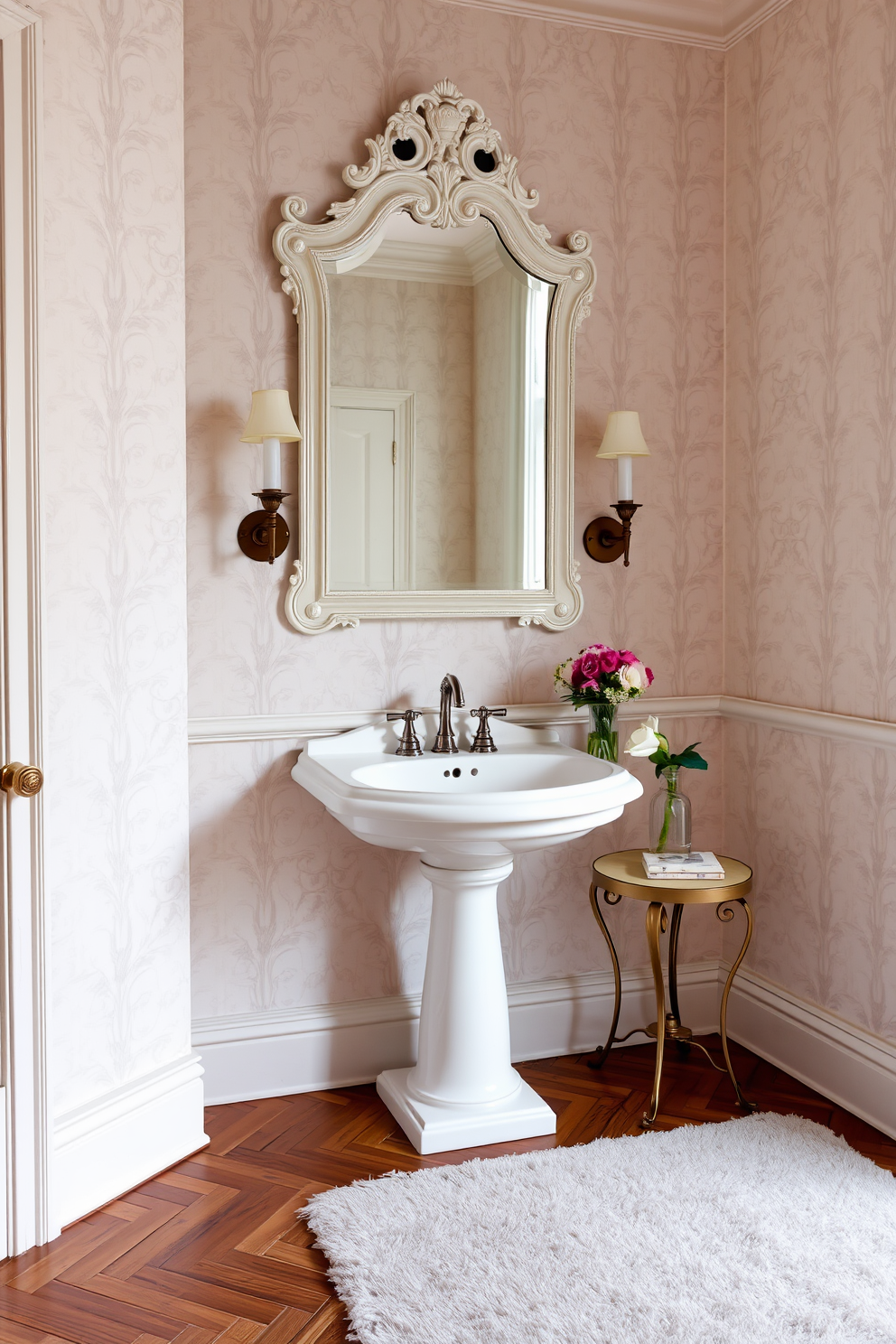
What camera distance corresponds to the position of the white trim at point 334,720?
2.57 m

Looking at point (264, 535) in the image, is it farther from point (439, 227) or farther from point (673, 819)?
point (673, 819)

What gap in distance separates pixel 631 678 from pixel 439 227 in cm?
120

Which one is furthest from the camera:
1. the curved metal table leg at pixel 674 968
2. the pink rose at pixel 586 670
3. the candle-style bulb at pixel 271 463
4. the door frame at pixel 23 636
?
the curved metal table leg at pixel 674 968

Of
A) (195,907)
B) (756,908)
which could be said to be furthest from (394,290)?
(756,908)

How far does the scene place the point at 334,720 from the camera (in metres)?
2.66

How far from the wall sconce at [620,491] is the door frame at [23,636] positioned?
1.40 m

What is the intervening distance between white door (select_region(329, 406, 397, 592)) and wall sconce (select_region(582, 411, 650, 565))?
0.55 meters

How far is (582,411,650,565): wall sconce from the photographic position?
274 centimetres

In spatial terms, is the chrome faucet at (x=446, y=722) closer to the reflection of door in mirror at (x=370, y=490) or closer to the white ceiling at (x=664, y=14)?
the reflection of door in mirror at (x=370, y=490)

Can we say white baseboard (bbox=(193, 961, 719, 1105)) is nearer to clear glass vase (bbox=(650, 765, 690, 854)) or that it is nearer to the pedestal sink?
the pedestal sink

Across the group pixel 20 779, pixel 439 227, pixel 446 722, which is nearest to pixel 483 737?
pixel 446 722

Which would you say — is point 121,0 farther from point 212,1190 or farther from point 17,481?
point 212,1190

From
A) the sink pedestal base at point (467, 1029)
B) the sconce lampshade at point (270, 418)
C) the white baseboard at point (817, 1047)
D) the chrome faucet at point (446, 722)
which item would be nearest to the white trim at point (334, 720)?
the chrome faucet at point (446, 722)

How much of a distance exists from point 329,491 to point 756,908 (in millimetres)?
1586
